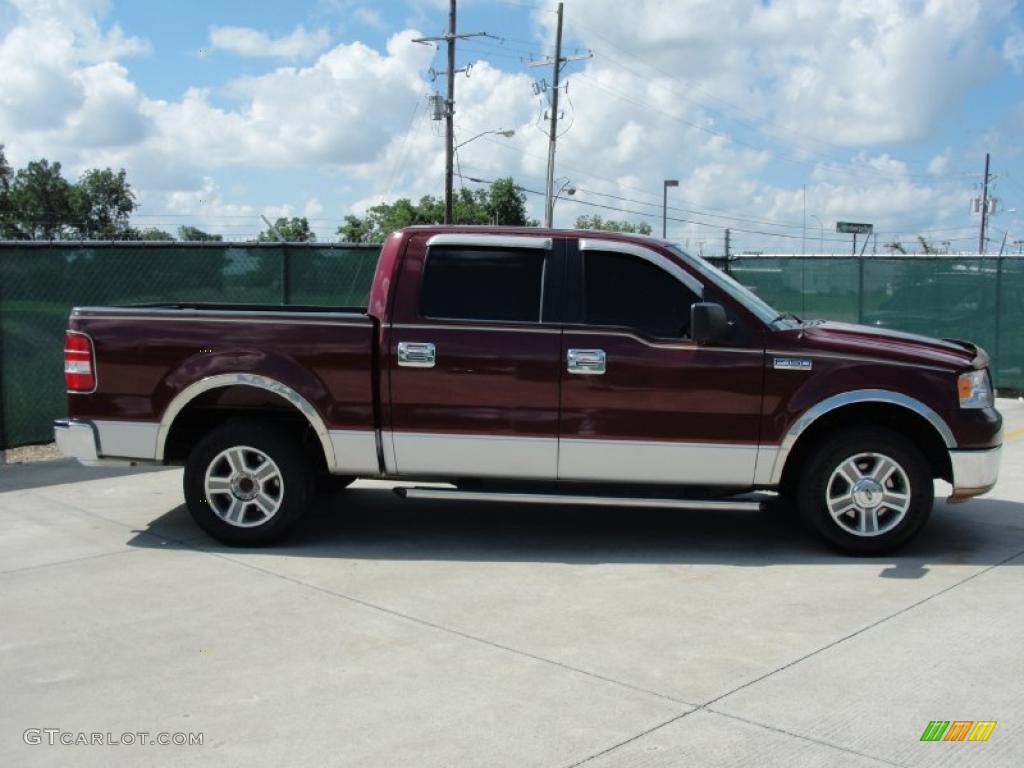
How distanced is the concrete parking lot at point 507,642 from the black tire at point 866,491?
198mm

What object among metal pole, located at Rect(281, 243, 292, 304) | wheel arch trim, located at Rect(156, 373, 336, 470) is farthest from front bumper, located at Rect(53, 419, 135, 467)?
metal pole, located at Rect(281, 243, 292, 304)

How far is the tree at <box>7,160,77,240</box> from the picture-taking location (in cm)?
8925

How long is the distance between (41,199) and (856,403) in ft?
323

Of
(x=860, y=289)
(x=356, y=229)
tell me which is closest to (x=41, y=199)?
(x=356, y=229)

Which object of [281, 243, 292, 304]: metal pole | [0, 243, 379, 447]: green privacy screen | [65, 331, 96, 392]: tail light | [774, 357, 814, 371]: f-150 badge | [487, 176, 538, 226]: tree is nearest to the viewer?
[774, 357, 814, 371]: f-150 badge

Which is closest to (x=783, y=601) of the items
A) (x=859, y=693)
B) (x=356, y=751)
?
(x=859, y=693)

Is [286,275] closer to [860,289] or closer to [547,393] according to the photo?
[547,393]

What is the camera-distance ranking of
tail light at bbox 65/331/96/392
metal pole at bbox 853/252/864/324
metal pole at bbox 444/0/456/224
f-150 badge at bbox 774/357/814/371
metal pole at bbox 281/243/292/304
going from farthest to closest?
metal pole at bbox 444/0/456/224 → metal pole at bbox 853/252/864/324 → metal pole at bbox 281/243/292/304 → tail light at bbox 65/331/96/392 → f-150 badge at bbox 774/357/814/371

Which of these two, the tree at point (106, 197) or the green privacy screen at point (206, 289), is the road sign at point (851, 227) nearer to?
the green privacy screen at point (206, 289)

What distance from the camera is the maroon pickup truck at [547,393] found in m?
6.06

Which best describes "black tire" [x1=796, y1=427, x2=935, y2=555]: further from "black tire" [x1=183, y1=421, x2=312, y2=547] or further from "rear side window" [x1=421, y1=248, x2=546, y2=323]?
"black tire" [x1=183, y1=421, x2=312, y2=547]

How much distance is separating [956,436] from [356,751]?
13.9ft

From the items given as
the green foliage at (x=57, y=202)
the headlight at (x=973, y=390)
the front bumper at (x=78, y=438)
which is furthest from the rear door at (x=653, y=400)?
the green foliage at (x=57, y=202)

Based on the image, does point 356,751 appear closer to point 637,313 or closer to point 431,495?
point 431,495
